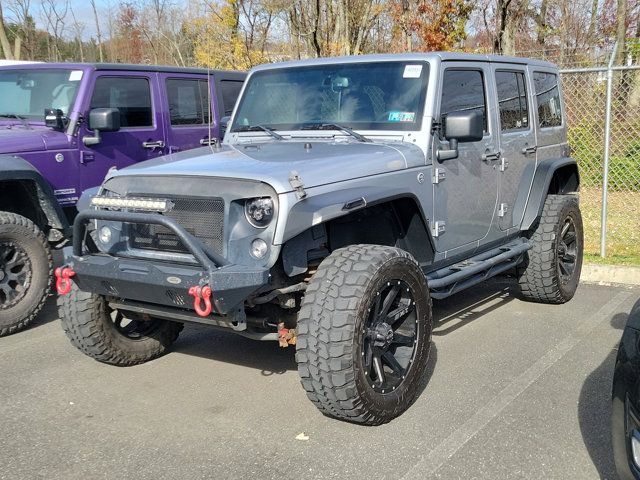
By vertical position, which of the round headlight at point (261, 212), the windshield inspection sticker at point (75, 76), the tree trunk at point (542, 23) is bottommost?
the round headlight at point (261, 212)

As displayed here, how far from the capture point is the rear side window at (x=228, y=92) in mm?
7863

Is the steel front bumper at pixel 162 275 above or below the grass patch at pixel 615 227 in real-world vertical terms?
above

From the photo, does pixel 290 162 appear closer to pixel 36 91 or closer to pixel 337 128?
pixel 337 128

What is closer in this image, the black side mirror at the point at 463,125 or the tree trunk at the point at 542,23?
the black side mirror at the point at 463,125

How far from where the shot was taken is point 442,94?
4535mm

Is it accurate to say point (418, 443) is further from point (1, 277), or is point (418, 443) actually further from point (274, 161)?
point (1, 277)

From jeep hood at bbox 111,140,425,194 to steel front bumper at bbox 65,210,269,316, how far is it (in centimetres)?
43

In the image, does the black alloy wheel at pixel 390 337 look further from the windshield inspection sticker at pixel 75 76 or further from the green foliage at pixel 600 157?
the green foliage at pixel 600 157

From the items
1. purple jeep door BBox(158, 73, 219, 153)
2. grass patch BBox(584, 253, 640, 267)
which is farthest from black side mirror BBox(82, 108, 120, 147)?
grass patch BBox(584, 253, 640, 267)

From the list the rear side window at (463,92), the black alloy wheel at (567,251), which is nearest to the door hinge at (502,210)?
the rear side window at (463,92)

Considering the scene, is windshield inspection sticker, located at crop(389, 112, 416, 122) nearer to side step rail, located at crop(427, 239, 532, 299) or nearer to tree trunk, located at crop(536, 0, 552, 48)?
side step rail, located at crop(427, 239, 532, 299)

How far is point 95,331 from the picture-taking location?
4.22 meters

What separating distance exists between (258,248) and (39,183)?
3173mm

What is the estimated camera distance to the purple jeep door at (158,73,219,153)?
714 cm
